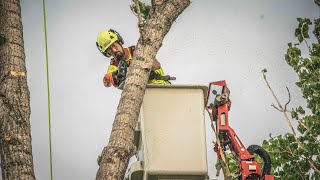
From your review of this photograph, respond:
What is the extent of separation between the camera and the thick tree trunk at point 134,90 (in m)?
3.99

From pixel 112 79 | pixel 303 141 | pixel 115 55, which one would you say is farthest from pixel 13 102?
pixel 303 141

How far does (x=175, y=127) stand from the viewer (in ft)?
19.2

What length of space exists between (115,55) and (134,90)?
9.50 feet

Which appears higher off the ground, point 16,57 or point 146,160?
point 16,57

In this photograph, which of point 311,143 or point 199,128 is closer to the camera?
point 199,128

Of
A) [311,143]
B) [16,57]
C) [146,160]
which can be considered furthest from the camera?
[311,143]

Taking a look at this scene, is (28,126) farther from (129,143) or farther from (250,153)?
(250,153)

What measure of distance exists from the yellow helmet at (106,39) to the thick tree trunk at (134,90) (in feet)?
8.34


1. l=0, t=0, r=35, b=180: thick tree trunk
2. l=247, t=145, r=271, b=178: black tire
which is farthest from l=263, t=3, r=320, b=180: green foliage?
l=0, t=0, r=35, b=180: thick tree trunk

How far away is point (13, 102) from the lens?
3.91 metres

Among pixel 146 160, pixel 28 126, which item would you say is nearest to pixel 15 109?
pixel 28 126

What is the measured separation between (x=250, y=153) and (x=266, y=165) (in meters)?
0.38

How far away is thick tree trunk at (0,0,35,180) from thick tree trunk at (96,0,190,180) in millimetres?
481

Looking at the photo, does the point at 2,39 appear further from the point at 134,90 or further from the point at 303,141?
the point at 303,141
